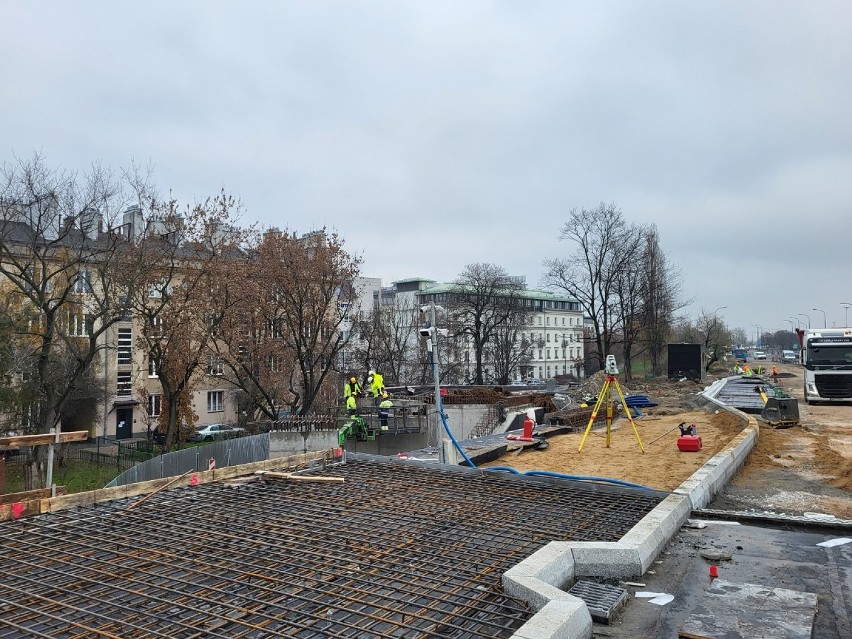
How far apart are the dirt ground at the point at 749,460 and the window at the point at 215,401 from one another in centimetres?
3145

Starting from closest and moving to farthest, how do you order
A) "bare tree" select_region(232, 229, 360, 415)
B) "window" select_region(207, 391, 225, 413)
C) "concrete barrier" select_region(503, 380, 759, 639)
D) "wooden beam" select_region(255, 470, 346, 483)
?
"concrete barrier" select_region(503, 380, 759, 639) → "wooden beam" select_region(255, 470, 346, 483) → "bare tree" select_region(232, 229, 360, 415) → "window" select_region(207, 391, 225, 413)

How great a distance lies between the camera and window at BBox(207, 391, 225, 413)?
1697 inches

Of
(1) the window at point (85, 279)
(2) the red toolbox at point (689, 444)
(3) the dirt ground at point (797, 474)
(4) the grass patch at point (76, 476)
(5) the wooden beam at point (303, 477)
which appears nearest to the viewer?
(3) the dirt ground at point (797, 474)

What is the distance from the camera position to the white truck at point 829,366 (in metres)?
21.8

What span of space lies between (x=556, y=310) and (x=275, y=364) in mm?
70867

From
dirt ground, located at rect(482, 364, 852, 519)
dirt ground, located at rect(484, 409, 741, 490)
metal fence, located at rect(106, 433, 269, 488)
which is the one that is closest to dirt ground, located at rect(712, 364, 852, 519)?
dirt ground, located at rect(482, 364, 852, 519)

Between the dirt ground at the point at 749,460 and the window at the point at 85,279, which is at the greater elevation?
the window at the point at 85,279

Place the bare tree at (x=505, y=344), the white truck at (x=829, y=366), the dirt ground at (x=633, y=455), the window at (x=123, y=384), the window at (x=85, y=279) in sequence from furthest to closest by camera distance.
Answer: the bare tree at (x=505, y=344), the window at (x=123, y=384), the window at (x=85, y=279), the white truck at (x=829, y=366), the dirt ground at (x=633, y=455)

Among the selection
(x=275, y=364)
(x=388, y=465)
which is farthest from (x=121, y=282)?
(x=388, y=465)

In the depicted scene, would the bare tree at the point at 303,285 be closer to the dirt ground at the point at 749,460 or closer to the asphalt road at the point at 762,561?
the dirt ground at the point at 749,460

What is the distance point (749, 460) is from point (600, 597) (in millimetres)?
8605

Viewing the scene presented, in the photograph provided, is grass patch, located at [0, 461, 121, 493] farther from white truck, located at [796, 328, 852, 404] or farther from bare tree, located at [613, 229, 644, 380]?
bare tree, located at [613, 229, 644, 380]

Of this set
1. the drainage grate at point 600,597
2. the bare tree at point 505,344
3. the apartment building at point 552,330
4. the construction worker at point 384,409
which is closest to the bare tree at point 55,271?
the construction worker at point 384,409

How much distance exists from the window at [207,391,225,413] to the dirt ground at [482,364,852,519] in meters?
31.5
